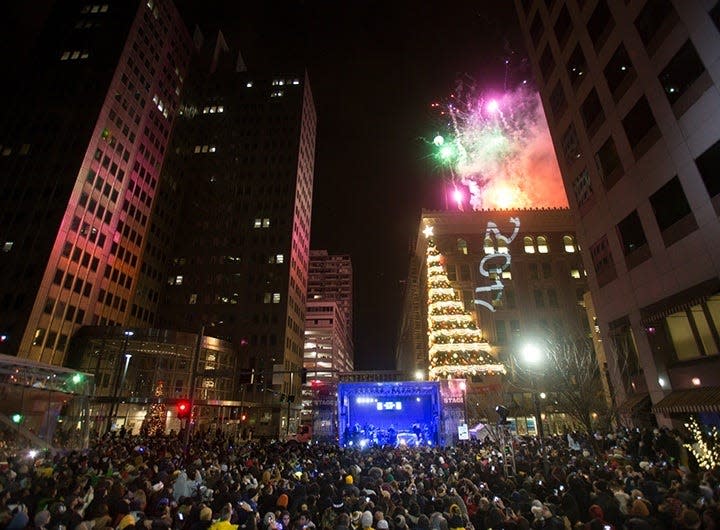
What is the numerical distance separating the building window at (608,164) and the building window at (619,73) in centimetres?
245

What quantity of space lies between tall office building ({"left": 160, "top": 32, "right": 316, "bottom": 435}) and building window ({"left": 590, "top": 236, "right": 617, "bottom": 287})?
181ft

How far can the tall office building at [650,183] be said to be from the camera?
53.8 feet

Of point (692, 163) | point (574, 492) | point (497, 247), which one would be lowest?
point (574, 492)

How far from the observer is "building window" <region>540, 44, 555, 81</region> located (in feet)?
97.9

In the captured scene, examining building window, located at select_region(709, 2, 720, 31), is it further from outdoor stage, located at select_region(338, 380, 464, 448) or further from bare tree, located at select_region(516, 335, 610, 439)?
outdoor stage, located at select_region(338, 380, 464, 448)

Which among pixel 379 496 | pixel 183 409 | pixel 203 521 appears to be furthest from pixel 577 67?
pixel 183 409

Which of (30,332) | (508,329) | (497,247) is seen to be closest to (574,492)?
(508,329)

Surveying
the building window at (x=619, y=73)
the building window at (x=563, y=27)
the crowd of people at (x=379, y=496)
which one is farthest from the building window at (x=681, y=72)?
the crowd of people at (x=379, y=496)

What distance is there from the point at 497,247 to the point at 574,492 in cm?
5106

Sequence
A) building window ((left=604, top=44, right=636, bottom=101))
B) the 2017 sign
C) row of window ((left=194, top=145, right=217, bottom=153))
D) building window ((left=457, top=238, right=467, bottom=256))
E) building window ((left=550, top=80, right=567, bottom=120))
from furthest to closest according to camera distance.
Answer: row of window ((left=194, top=145, right=217, bottom=153)), building window ((left=457, top=238, right=467, bottom=256)), the 2017 sign, building window ((left=550, top=80, right=567, bottom=120)), building window ((left=604, top=44, right=636, bottom=101))

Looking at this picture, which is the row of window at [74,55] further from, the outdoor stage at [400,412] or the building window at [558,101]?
the building window at [558,101]

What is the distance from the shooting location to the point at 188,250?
8556 centimetres

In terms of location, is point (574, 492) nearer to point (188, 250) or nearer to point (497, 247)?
point (497, 247)

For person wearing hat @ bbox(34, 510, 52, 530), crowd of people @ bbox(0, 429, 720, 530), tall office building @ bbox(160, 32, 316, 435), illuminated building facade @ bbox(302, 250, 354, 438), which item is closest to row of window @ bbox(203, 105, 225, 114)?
tall office building @ bbox(160, 32, 316, 435)
